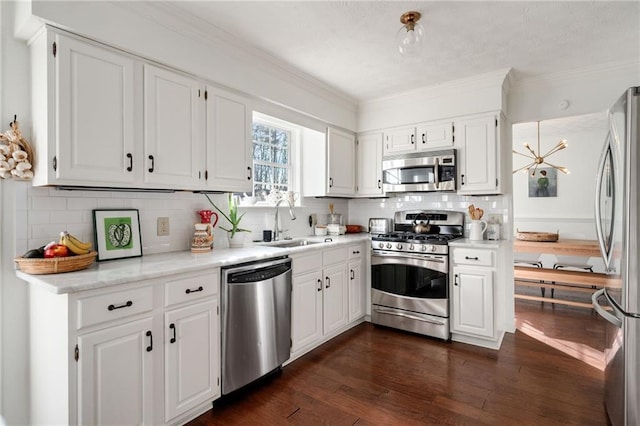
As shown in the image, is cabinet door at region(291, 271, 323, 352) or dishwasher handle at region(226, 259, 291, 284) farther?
cabinet door at region(291, 271, 323, 352)

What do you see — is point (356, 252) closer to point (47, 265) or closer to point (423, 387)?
point (423, 387)

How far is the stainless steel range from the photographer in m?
3.22

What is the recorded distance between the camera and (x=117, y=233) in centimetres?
213

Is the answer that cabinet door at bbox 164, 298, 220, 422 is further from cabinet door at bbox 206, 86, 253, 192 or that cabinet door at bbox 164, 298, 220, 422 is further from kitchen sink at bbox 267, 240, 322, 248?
kitchen sink at bbox 267, 240, 322, 248

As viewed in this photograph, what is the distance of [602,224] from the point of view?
2090 millimetres

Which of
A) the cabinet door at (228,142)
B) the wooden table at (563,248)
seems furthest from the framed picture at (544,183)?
the cabinet door at (228,142)

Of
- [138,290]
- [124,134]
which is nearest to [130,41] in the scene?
[124,134]

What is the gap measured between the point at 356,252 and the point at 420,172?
1129mm

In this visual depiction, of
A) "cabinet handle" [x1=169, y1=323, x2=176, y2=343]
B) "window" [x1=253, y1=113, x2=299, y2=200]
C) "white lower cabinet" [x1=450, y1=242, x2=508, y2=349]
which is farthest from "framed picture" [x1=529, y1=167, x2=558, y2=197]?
"cabinet handle" [x1=169, y1=323, x2=176, y2=343]

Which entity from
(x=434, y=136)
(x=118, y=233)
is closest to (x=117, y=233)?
(x=118, y=233)

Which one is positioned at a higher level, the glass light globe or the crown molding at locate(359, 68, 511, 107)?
the crown molding at locate(359, 68, 511, 107)

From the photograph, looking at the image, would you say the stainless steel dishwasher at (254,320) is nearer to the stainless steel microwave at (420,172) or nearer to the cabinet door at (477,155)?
the stainless steel microwave at (420,172)

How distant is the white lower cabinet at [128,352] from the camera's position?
150 cm

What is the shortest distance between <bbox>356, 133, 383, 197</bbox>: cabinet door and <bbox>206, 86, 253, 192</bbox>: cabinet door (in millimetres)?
1790
